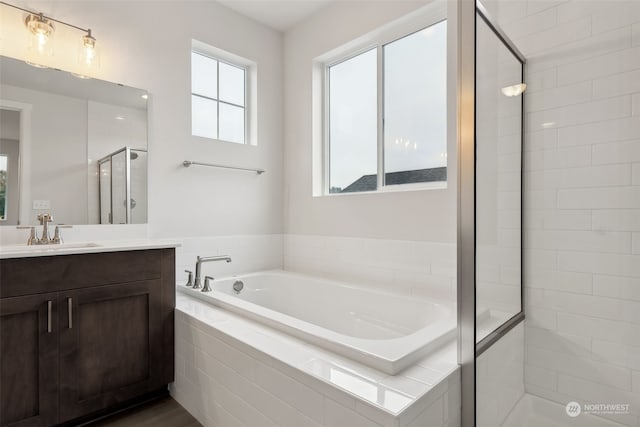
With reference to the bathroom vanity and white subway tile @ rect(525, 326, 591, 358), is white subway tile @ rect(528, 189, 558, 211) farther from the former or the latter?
the bathroom vanity

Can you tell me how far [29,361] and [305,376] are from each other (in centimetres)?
133

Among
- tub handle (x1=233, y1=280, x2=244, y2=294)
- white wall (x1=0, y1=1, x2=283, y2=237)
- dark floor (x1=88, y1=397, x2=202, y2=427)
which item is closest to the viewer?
dark floor (x1=88, y1=397, x2=202, y2=427)

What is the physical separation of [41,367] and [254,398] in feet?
3.37

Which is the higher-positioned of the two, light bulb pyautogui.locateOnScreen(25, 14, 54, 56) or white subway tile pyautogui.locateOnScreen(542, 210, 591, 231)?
light bulb pyautogui.locateOnScreen(25, 14, 54, 56)

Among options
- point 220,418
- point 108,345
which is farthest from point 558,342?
point 108,345

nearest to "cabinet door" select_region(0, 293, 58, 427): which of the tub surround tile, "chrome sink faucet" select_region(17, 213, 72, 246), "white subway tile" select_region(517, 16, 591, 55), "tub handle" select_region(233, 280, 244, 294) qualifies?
"chrome sink faucet" select_region(17, 213, 72, 246)

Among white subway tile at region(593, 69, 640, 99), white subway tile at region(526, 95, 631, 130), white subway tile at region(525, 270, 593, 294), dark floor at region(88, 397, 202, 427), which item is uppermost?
white subway tile at region(593, 69, 640, 99)

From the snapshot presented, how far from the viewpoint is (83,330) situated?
5.60 ft

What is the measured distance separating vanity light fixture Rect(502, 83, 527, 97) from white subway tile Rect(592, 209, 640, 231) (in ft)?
1.86

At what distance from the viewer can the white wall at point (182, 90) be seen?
2244mm

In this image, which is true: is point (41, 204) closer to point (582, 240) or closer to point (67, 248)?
point (67, 248)

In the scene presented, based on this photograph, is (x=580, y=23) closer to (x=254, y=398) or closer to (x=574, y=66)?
(x=574, y=66)

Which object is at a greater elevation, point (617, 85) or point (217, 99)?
point (217, 99)

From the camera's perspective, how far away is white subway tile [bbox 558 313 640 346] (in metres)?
1.24
